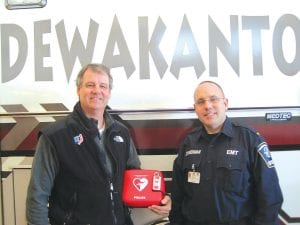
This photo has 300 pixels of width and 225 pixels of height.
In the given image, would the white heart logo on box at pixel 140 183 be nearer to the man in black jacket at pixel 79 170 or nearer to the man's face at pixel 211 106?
the man in black jacket at pixel 79 170

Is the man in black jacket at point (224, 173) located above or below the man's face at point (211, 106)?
below

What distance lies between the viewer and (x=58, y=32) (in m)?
2.46

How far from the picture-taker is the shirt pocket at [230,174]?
6.94 ft

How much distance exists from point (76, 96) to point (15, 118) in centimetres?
44

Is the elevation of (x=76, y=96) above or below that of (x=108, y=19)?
below

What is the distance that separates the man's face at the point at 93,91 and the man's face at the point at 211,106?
1.84ft

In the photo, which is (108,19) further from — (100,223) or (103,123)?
(100,223)

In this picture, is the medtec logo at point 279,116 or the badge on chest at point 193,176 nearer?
the badge on chest at point 193,176

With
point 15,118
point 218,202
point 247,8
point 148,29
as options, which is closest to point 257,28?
point 247,8

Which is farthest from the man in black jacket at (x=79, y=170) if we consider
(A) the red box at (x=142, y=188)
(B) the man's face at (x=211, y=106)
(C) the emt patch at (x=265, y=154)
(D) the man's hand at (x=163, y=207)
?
(C) the emt patch at (x=265, y=154)

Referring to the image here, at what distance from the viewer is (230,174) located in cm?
212

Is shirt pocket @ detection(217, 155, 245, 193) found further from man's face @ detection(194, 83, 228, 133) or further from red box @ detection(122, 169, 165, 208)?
red box @ detection(122, 169, 165, 208)

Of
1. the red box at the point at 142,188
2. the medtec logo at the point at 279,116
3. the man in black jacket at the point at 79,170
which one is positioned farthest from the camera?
the medtec logo at the point at 279,116

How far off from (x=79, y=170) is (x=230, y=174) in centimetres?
86
